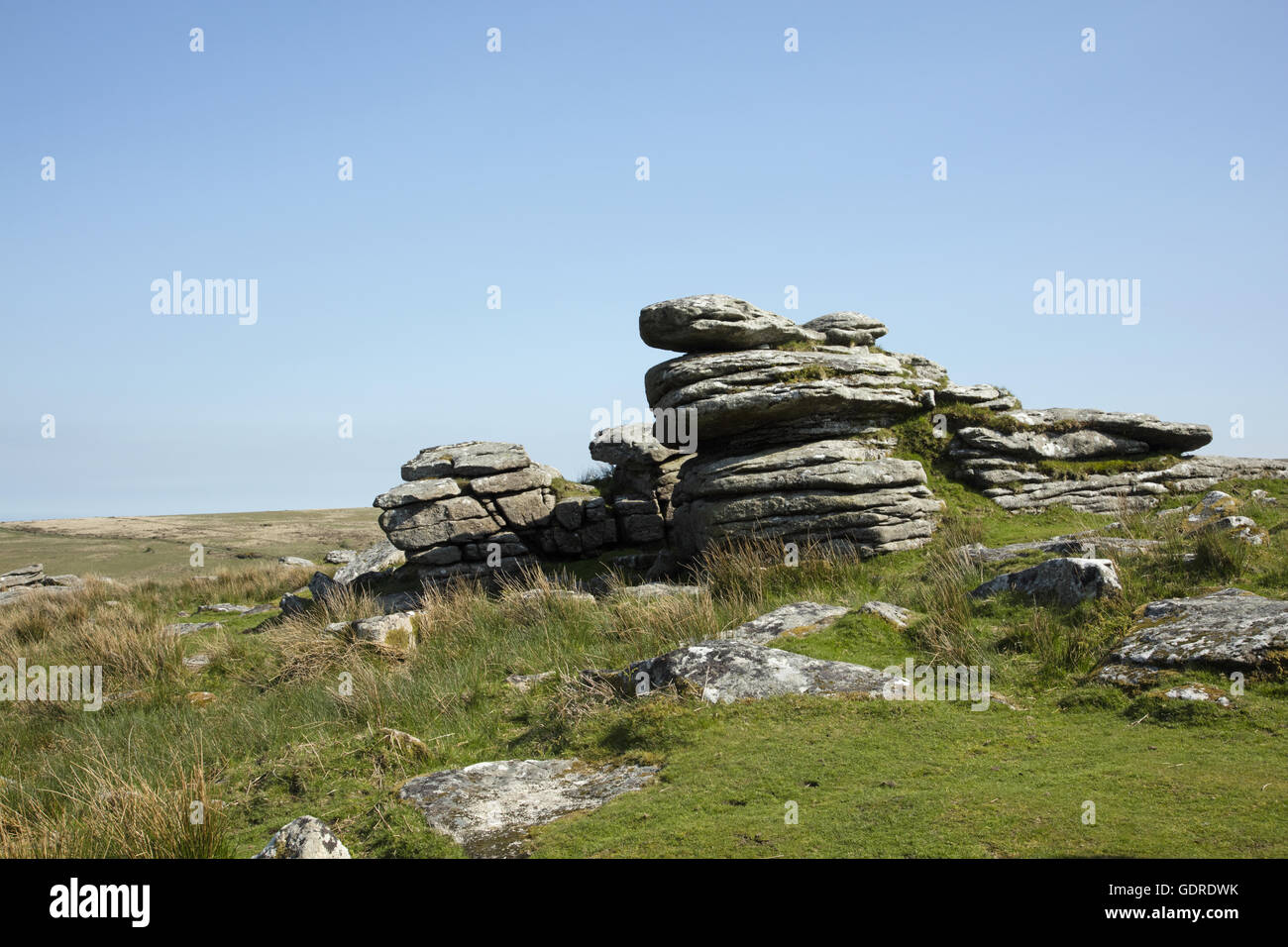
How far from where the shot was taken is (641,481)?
78.7ft

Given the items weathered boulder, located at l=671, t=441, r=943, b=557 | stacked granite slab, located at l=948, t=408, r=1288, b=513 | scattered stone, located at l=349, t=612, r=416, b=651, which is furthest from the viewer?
stacked granite slab, located at l=948, t=408, r=1288, b=513

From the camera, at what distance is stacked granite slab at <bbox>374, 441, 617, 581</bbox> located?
72.2 ft

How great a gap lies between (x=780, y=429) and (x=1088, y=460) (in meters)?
8.05

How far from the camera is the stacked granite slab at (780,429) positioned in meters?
17.8

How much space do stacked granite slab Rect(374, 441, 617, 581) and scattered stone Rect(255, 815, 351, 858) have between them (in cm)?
1550

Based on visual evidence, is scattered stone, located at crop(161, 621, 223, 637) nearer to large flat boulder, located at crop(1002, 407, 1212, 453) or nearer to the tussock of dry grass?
the tussock of dry grass

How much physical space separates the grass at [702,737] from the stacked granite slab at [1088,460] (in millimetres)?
4216

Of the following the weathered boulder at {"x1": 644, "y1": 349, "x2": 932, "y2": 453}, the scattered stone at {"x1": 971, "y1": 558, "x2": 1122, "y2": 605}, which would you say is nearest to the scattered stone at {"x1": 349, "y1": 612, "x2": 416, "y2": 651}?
the weathered boulder at {"x1": 644, "y1": 349, "x2": 932, "y2": 453}

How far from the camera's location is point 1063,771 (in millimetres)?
6492

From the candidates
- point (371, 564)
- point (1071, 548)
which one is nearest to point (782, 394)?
point (1071, 548)

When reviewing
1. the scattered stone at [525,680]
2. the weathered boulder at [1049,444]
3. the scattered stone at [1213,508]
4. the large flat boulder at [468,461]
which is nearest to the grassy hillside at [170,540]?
the large flat boulder at [468,461]

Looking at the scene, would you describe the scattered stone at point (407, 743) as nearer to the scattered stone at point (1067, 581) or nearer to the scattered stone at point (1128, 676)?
the scattered stone at point (1128, 676)
